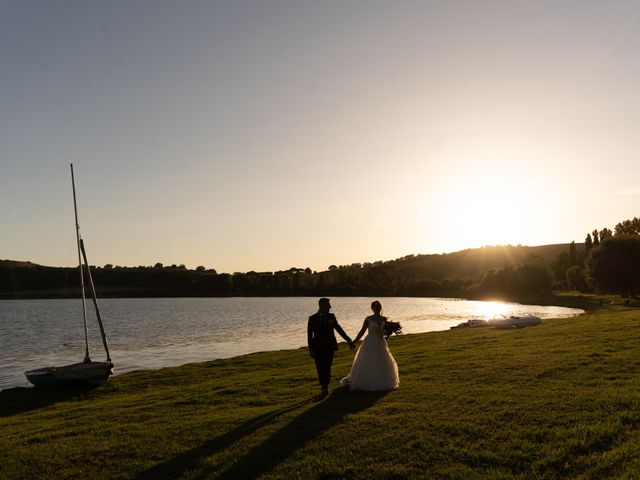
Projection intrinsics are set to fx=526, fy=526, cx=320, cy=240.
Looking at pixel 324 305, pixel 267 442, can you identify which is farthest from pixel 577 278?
pixel 267 442

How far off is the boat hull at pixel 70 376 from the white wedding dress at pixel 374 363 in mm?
25421

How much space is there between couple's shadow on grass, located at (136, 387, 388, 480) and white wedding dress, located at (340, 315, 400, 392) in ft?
2.00

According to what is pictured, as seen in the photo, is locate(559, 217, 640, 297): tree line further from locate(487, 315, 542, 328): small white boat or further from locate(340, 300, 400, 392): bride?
locate(340, 300, 400, 392): bride

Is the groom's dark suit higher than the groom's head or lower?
lower

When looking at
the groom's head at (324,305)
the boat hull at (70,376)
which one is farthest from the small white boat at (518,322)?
the groom's head at (324,305)

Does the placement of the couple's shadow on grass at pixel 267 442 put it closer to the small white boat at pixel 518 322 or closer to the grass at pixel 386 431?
the grass at pixel 386 431

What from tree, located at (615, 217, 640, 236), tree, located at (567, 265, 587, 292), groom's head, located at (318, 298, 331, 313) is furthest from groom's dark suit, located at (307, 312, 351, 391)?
tree, located at (567, 265, 587, 292)

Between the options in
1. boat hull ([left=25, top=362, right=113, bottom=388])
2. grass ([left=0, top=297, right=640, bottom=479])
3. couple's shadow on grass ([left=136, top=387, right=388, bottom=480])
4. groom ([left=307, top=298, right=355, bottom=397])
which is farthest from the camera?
boat hull ([left=25, top=362, right=113, bottom=388])

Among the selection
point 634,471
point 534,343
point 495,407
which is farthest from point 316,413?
point 534,343

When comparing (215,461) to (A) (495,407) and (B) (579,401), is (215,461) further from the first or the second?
(B) (579,401)

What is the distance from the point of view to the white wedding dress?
17625 millimetres

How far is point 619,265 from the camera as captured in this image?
97.8 metres

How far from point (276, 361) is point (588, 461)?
108 ft

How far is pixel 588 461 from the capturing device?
33.1 feet
